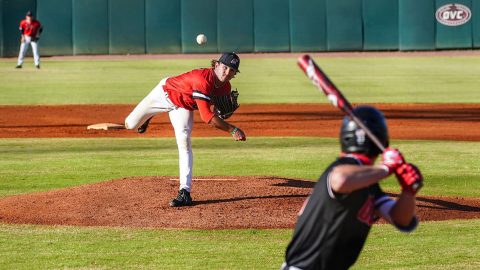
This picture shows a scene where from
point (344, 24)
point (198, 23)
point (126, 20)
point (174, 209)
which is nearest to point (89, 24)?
point (126, 20)

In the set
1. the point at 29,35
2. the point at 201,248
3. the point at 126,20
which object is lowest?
the point at 201,248

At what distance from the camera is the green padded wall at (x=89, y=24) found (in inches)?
1521

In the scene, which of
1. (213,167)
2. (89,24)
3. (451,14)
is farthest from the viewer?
(451,14)

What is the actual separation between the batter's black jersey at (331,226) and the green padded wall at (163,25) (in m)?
34.5

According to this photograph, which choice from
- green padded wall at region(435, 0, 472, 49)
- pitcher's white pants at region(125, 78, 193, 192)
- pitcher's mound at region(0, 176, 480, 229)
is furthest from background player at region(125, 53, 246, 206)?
green padded wall at region(435, 0, 472, 49)

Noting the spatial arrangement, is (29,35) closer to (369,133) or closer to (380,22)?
(380,22)

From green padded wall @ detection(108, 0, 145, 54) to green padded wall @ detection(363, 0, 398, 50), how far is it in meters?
9.33

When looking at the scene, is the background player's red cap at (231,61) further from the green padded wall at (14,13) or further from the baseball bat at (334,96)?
the green padded wall at (14,13)

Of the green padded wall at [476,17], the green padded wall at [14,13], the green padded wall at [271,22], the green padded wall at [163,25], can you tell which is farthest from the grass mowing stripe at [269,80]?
the green padded wall at [476,17]

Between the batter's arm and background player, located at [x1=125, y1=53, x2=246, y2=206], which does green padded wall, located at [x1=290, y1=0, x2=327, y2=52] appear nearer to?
background player, located at [x1=125, y1=53, x2=246, y2=206]

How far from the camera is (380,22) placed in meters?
38.9

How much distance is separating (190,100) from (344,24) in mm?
29066

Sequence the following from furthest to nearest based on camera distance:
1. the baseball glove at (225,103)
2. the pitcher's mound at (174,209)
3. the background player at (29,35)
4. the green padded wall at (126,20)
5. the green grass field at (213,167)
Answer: the green padded wall at (126,20), the background player at (29,35), the baseball glove at (225,103), the pitcher's mound at (174,209), the green grass field at (213,167)

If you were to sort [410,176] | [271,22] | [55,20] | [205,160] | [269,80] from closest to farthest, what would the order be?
[410,176] → [205,160] → [269,80] → [55,20] → [271,22]
